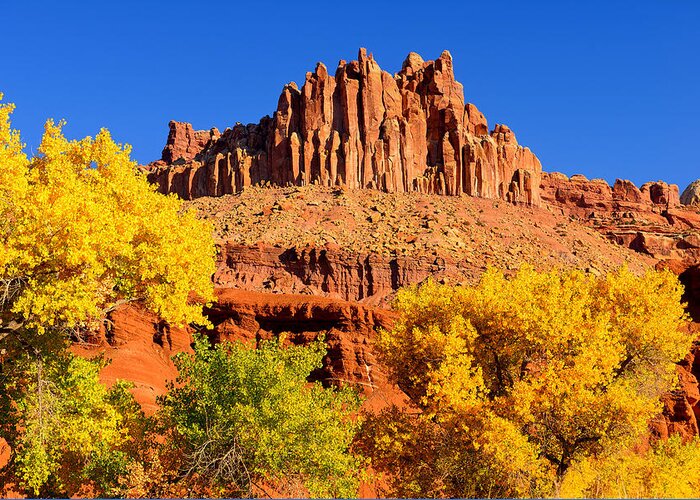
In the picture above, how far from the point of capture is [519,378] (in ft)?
85.4

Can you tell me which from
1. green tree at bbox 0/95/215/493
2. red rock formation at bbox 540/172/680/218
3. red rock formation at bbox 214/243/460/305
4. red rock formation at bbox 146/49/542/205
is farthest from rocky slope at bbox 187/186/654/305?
green tree at bbox 0/95/215/493

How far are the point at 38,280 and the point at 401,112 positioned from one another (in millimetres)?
114756

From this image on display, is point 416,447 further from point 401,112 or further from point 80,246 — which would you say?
point 401,112

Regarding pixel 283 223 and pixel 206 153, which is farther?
pixel 206 153

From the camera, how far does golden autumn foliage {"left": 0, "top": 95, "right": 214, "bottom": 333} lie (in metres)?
17.9

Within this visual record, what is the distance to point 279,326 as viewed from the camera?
52.8m

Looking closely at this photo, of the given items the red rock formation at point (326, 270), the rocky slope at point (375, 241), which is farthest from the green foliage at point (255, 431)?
the red rock formation at point (326, 270)

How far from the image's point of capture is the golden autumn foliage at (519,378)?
2217 centimetres

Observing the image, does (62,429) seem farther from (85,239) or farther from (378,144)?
(378,144)

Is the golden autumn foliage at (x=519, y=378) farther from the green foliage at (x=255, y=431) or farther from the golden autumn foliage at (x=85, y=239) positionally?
the golden autumn foliage at (x=85, y=239)

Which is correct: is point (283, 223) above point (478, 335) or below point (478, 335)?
above

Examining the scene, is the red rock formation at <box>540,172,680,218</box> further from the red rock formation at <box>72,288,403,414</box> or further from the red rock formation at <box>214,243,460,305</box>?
the red rock formation at <box>72,288,403,414</box>

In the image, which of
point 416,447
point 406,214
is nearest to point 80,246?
point 416,447

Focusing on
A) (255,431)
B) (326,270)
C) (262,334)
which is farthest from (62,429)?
(326,270)
